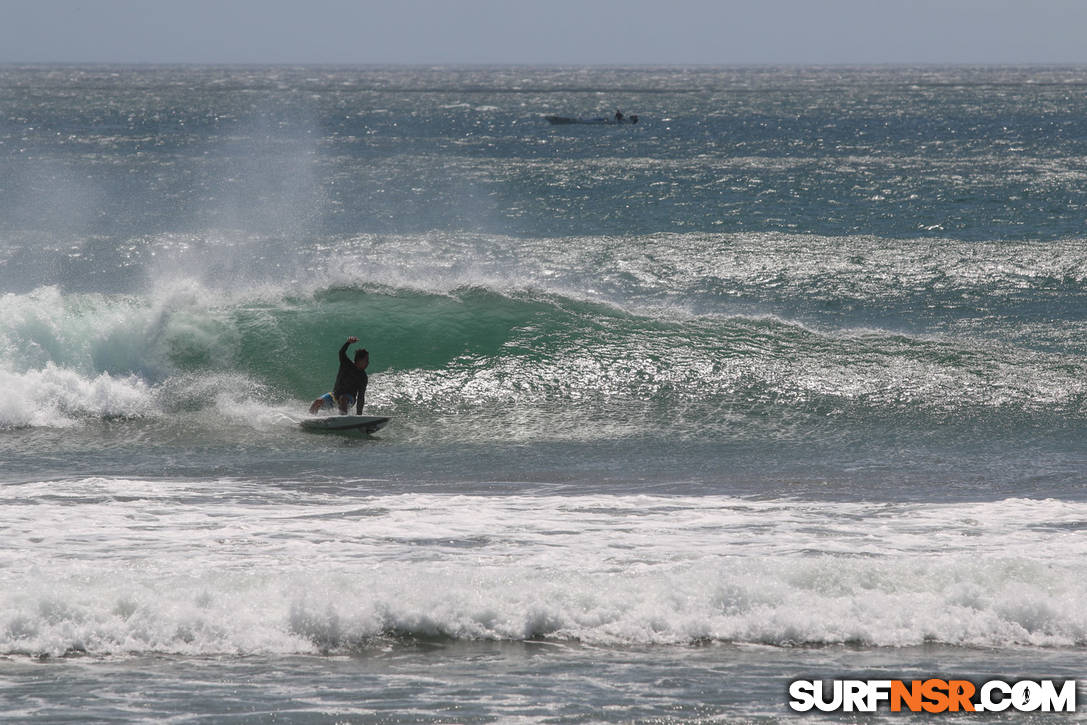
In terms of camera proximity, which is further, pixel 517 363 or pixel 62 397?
pixel 517 363

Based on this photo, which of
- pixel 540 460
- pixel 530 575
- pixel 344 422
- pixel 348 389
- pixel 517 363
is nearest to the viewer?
pixel 530 575

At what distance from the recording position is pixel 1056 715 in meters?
7.01

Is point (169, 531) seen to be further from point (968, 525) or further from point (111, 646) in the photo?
point (968, 525)

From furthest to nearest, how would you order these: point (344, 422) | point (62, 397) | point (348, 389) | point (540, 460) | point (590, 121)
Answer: point (590, 121) < point (62, 397) < point (348, 389) < point (344, 422) < point (540, 460)

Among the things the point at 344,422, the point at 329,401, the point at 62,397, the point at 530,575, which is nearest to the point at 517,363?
the point at 329,401

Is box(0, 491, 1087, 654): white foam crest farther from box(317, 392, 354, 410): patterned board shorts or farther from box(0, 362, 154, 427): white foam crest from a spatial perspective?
box(0, 362, 154, 427): white foam crest

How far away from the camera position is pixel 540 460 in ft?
45.6

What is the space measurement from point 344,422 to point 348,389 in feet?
2.31

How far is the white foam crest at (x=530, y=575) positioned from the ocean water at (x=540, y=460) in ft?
0.11

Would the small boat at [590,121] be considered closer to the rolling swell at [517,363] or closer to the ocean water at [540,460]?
the ocean water at [540,460]

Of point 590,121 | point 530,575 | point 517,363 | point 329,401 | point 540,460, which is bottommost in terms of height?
point 530,575

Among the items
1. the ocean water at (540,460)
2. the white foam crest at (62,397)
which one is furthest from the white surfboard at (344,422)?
the white foam crest at (62,397)

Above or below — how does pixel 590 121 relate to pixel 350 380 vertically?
above

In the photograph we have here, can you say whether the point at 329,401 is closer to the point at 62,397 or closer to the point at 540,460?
the point at 540,460
